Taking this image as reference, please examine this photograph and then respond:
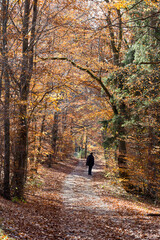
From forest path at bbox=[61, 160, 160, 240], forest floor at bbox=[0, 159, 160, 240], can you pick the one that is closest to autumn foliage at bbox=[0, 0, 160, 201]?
forest floor at bbox=[0, 159, 160, 240]

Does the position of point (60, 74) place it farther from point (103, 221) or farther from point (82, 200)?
point (103, 221)

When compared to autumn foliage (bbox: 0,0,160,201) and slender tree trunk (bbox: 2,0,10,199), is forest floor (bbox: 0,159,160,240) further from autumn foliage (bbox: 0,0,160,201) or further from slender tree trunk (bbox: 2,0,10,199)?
autumn foliage (bbox: 0,0,160,201)

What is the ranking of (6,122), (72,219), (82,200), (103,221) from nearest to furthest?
1. (103,221)
2. (72,219)
3. (6,122)
4. (82,200)

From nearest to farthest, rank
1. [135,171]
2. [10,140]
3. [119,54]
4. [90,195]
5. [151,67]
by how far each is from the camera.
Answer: [10,140]
[151,67]
[135,171]
[90,195]
[119,54]

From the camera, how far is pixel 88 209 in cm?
902

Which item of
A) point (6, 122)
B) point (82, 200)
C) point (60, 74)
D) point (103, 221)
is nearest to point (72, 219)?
point (103, 221)

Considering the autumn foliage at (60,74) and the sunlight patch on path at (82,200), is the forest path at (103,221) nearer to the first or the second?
the sunlight patch on path at (82,200)

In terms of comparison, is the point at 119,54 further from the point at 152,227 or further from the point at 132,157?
the point at 152,227

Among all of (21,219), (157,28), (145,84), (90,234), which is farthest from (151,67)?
(21,219)

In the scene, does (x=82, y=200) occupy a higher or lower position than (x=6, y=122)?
lower

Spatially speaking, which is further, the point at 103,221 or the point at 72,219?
the point at 72,219

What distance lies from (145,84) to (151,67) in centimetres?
76

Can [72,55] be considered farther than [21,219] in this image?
Yes

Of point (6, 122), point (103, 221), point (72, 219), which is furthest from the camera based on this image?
point (6, 122)
